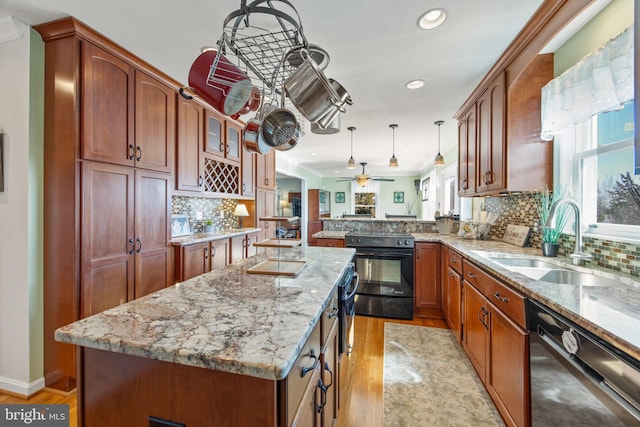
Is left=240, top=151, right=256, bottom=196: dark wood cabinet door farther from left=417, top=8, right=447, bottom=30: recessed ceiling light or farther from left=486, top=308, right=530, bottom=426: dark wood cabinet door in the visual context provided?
left=486, top=308, right=530, bottom=426: dark wood cabinet door

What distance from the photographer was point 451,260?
2695 mm

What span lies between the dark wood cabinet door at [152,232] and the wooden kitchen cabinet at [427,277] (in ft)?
8.47

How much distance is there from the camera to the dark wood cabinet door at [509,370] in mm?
1267

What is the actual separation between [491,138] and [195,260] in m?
2.99

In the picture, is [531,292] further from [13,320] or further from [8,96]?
[8,96]

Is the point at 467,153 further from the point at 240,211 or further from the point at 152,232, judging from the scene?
the point at 152,232

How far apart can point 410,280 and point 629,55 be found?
236 cm

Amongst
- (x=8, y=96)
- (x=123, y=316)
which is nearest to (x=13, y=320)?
(x=8, y=96)

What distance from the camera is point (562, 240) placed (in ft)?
6.61

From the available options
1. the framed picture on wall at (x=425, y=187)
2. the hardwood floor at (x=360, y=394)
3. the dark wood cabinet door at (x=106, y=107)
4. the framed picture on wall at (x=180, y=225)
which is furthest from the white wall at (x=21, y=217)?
the framed picture on wall at (x=425, y=187)

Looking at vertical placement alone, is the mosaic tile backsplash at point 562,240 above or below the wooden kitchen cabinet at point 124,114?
below

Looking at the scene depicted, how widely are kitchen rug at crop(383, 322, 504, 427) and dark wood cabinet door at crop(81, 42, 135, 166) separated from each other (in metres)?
2.55

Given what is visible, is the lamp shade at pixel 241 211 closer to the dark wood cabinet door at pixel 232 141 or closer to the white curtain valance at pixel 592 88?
the dark wood cabinet door at pixel 232 141

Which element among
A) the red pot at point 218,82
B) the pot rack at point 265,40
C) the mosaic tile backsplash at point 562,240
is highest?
the pot rack at point 265,40
